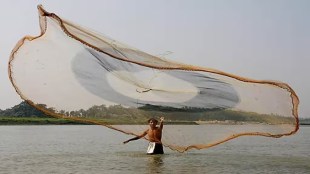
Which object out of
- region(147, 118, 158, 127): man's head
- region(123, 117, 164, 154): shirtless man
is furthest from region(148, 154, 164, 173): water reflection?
region(147, 118, 158, 127): man's head

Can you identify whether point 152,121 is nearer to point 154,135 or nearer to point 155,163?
point 154,135

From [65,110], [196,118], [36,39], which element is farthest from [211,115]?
[36,39]

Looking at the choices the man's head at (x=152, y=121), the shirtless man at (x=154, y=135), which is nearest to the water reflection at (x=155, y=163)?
the shirtless man at (x=154, y=135)

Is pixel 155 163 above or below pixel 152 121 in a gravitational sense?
below

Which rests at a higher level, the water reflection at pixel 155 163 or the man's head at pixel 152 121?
the man's head at pixel 152 121

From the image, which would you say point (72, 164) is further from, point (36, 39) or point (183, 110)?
point (36, 39)

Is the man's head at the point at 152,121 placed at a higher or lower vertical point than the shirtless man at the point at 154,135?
higher

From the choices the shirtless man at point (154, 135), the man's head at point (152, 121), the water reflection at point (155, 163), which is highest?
the man's head at point (152, 121)

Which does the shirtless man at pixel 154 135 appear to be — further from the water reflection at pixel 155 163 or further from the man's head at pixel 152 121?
the water reflection at pixel 155 163

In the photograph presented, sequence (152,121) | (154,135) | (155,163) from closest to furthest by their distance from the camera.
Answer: (152,121)
(155,163)
(154,135)

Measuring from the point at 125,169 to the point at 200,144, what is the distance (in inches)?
99.7

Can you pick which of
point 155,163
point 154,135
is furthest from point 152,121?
point 155,163

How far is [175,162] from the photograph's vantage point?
18188mm

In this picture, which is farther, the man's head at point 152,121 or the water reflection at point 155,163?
the man's head at point 152,121
